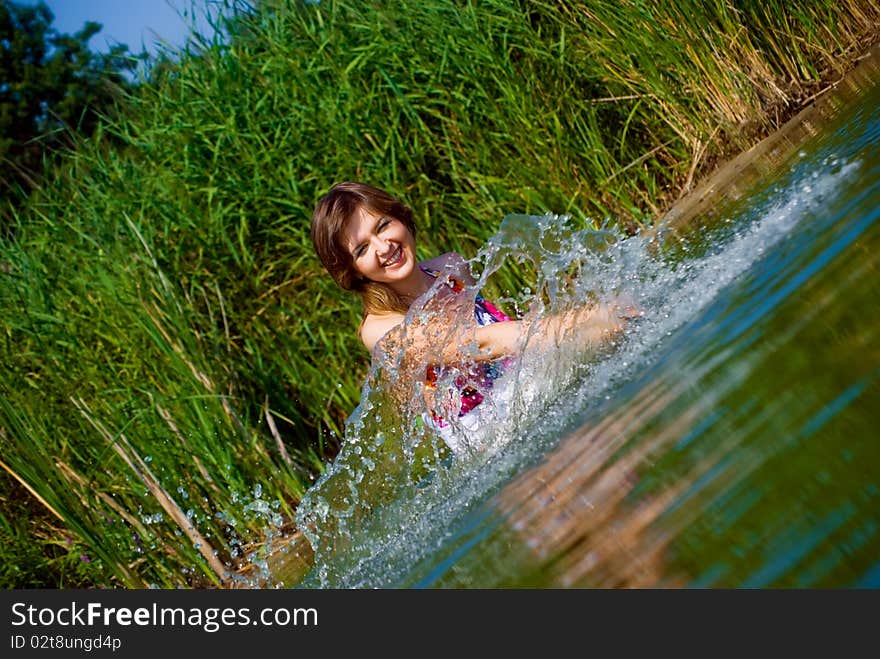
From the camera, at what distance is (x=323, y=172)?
4707 millimetres

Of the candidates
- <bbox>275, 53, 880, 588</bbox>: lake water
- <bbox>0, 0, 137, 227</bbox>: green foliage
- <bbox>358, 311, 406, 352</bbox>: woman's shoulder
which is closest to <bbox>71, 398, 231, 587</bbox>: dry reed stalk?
<bbox>275, 53, 880, 588</bbox>: lake water

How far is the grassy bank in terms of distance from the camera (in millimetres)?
4246

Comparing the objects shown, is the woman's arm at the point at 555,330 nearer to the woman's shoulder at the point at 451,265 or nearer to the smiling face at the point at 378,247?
the smiling face at the point at 378,247

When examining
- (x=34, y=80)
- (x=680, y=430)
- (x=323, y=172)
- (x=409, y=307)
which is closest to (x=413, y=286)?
(x=409, y=307)

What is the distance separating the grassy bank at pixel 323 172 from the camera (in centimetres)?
425

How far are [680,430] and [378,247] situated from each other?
1539 mm

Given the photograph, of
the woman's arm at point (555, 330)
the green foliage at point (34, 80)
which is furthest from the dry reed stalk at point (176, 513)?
the green foliage at point (34, 80)

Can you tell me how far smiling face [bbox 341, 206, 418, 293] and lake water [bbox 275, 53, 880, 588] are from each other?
325mm

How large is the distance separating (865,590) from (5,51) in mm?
21381

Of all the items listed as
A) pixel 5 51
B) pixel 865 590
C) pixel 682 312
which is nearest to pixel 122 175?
pixel 682 312

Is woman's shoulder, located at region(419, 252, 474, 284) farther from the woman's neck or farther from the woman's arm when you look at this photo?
the woman's arm

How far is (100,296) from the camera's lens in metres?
4.37

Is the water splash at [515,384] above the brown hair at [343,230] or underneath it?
underneath

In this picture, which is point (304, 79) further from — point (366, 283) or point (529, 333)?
point (529, 333)
